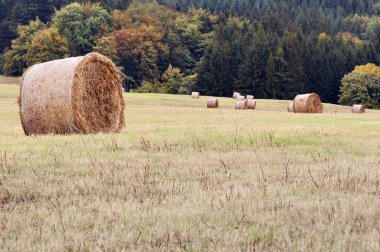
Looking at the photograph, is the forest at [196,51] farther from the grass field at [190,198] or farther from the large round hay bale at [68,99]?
the grass field at [190,198]

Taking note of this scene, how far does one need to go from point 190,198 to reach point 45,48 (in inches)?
3626

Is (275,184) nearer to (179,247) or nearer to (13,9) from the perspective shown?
(179,247)

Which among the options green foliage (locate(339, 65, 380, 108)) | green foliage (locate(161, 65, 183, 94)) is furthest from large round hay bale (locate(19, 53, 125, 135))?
green foliage (locate(161, 65, 183, 94))

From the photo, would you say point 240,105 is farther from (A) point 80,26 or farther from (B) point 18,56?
(A) point 80,26

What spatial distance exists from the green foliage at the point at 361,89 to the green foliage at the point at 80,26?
158ft

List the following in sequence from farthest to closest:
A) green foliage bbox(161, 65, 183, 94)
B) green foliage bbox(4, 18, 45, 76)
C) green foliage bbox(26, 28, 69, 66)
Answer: green foliage bbox(161, 65, 183, 94), green foliage bbox(4, 18, 45, 76), green foliage bbox(26, 28, 69, 66)

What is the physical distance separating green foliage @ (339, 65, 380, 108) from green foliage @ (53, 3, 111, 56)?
158 ft

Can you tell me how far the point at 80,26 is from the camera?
110m

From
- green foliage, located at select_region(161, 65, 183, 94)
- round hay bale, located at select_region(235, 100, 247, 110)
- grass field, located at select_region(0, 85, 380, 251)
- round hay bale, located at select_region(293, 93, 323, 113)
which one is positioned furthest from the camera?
green foliage, located at select_region(161, 65, 183, 94)

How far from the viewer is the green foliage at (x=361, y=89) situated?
88500 millimetres

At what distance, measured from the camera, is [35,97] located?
16750mm

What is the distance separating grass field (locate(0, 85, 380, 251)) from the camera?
5105 millimetres

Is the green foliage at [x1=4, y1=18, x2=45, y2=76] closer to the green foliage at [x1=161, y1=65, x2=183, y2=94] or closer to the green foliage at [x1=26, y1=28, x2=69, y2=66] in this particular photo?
the green foliage at [x1=26, y1=28, x2=69, y2=66]

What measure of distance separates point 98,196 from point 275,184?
244 centimetres
